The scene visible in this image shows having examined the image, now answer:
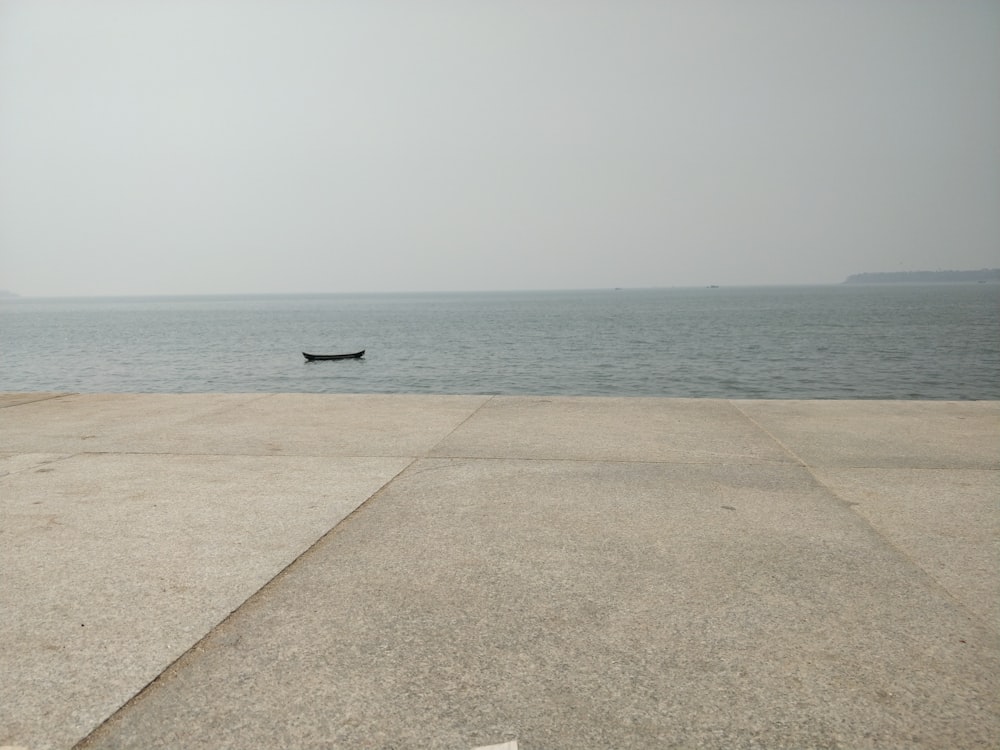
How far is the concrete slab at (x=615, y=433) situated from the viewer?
603 centimetres

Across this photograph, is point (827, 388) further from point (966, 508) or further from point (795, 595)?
point (795, 595)

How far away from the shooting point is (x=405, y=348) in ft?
178

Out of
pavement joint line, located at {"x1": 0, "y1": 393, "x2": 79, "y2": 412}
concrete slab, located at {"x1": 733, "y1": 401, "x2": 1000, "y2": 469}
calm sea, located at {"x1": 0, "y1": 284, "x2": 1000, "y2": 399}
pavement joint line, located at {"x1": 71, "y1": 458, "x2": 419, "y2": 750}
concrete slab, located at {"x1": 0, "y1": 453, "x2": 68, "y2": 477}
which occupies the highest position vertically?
concrete slab, located at {"x1": 0, "y1": 453, "x2": 68, "y2": 477}

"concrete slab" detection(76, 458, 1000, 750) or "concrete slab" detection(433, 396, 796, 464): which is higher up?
"concrete slab" detection(76, 458, 1000, 750)

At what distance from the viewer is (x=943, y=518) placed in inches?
167

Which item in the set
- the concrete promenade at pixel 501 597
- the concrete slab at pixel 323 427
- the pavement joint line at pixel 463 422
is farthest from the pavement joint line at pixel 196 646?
the concrete slab at pixel 323 427

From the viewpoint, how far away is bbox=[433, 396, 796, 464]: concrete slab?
6.03 meters

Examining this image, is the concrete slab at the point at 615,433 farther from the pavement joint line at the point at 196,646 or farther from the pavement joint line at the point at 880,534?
the pavement joint line at the point at 196,646

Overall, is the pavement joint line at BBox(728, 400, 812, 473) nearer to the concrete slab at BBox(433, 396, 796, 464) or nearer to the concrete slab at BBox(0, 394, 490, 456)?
the concrete slab at BBox(433, 396, 796, 464)

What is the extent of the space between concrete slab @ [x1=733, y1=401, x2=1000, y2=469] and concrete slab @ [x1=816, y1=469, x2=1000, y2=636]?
0.40 meters

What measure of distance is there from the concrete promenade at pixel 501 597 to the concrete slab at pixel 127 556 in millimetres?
16

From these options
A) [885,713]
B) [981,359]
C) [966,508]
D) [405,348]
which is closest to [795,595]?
[885,713]

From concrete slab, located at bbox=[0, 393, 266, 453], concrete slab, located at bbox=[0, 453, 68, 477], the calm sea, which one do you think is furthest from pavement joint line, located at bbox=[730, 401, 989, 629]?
the calm sea

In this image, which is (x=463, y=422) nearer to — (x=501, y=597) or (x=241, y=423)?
(x=241, y=423)
